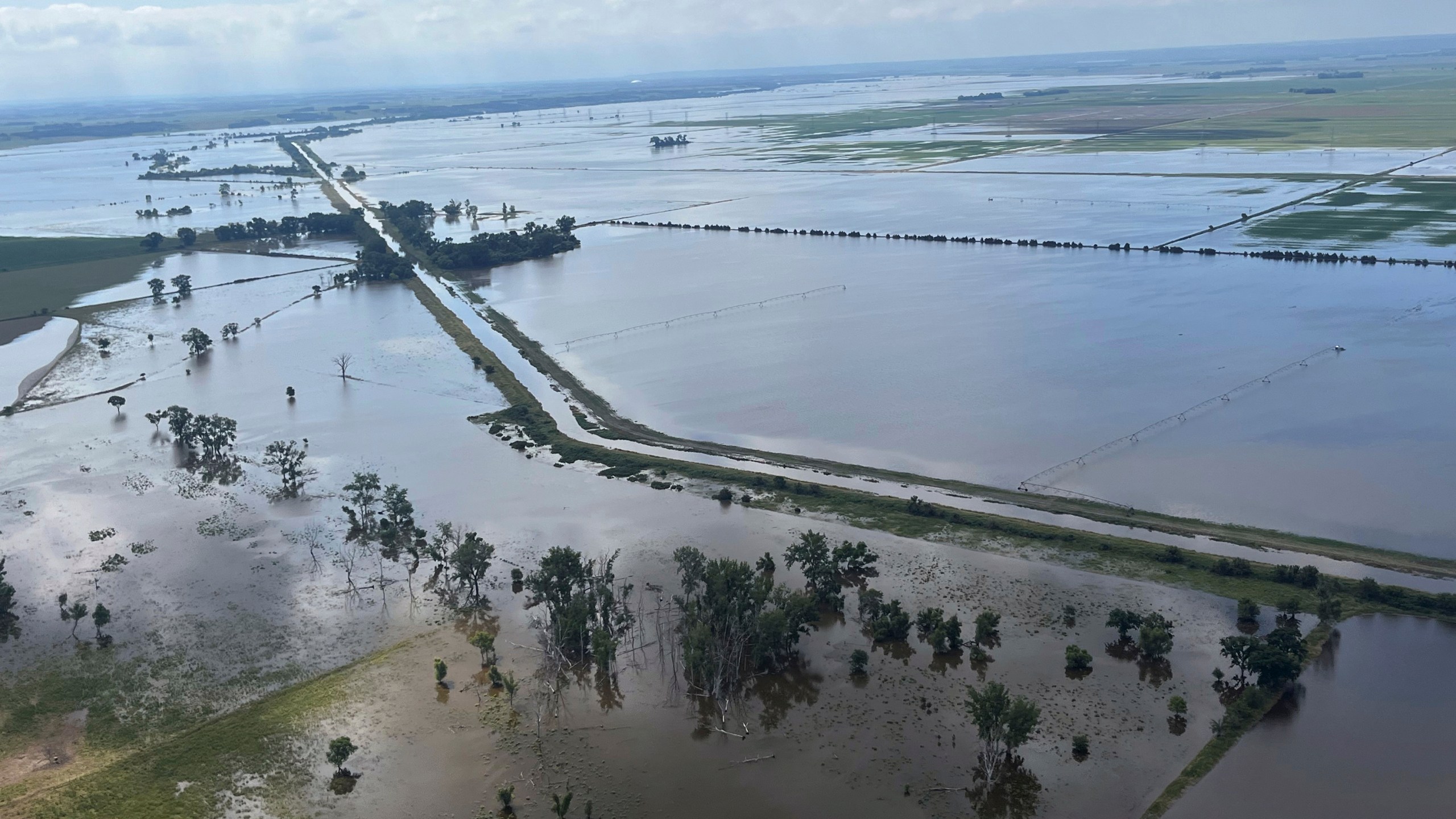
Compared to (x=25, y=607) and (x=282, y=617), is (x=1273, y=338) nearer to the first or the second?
(x=282, y=617)

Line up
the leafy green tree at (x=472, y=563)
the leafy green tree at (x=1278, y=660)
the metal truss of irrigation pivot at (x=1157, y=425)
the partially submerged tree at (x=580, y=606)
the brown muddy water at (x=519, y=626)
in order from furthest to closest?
the metal truss of irrigation pivot at (x=1157, y=425), the leafy green tree at (x=472, y=563), the partially submerged tree at (x=580, y=606), the leafy green tree at (x=1278, y=660), the brown muddy water at (x=519, y=626)

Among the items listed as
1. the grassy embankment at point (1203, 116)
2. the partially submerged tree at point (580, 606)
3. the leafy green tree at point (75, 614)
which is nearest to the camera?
the partially submerged tree at point (580, 606)

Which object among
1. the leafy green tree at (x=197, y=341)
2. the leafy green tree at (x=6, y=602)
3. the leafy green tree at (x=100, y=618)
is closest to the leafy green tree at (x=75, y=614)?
the leafy green tree at (x=100, y=618)

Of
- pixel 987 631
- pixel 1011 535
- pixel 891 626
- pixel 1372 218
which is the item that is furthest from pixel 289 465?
pixel 1372 218

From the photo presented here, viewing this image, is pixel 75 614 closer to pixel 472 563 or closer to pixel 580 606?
pixel 472 563

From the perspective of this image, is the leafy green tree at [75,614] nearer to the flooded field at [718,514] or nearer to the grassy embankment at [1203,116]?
the flooded field at [718,514]

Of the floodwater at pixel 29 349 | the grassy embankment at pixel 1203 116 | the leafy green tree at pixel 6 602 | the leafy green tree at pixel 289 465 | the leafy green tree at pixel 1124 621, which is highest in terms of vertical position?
the grassy embankment at pixel 1203 116

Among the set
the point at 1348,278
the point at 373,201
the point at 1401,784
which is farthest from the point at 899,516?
the point at 373,201
